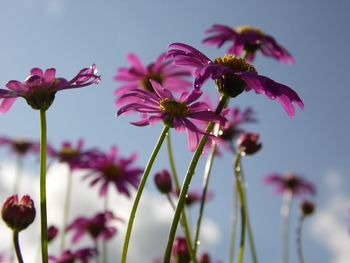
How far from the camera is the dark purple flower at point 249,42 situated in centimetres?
266

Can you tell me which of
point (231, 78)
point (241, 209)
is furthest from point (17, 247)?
point (241, 209)

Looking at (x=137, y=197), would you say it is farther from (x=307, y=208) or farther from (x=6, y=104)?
(x=307, y=208)

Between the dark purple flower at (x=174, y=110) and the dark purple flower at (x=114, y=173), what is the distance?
1424 millimetres

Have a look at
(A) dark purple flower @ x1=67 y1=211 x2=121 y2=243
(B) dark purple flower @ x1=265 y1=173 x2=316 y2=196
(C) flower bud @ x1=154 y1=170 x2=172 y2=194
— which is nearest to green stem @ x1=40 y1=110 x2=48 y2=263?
(C) flower bud @ x1=154 y1=170 x2=172 y2=194

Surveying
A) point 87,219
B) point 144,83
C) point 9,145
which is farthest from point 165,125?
point 9,145

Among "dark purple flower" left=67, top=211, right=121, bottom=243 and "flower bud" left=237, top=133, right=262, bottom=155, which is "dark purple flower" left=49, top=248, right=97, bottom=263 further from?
"flower bud" left=237, top=133, right=262, bottom=155

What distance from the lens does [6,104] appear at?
1.46 meters

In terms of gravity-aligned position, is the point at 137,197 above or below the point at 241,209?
below

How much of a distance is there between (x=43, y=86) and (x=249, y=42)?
4.94 feet

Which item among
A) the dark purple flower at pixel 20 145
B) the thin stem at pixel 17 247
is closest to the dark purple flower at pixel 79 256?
the thin stem at pixel 17 247

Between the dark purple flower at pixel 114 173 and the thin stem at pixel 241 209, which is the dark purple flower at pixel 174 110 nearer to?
the thin stem at pixel 241 209

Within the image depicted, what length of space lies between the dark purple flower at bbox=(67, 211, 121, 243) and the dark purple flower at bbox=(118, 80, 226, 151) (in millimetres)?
1481

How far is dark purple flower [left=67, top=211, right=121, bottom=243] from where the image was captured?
2.94 metres

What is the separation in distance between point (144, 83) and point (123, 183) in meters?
0.55
